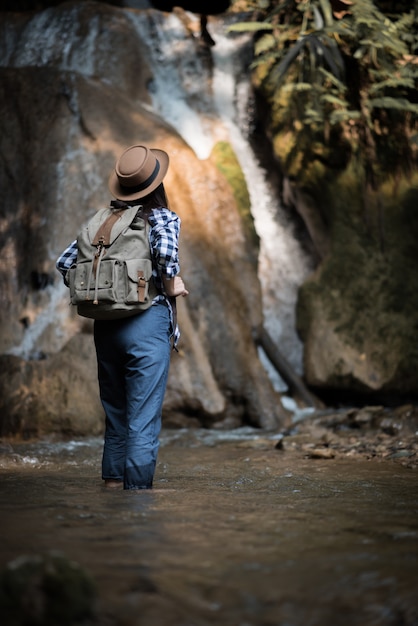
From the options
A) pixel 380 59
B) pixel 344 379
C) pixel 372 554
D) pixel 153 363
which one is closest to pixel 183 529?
pixel 372 554

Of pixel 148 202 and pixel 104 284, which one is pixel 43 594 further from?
pixel 148 202

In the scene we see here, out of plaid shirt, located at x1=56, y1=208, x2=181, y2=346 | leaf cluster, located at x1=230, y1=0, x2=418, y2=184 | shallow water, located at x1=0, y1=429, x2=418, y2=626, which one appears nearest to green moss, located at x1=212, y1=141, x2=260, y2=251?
leaf cluster, located at x1=230, y1=0, x2=418, y2=184

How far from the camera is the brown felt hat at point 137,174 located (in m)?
4.66

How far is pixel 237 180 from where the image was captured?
11.1m

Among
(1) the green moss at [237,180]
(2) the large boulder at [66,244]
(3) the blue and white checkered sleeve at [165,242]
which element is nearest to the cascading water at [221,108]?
(1) the green moss at [237,180]

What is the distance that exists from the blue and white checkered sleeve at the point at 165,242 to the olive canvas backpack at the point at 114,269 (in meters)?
0.05

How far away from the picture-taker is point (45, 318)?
944 cm

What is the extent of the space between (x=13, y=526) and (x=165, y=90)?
10402 mm

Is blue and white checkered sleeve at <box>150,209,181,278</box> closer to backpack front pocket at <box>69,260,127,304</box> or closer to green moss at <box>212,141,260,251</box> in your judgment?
backpack front pocket at <box>69,260,127,304</box>

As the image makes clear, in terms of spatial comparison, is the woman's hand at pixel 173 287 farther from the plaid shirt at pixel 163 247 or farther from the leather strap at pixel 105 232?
the leather strap at pixel 105 232

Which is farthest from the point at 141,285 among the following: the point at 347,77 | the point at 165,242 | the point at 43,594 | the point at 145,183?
the point at 347,77

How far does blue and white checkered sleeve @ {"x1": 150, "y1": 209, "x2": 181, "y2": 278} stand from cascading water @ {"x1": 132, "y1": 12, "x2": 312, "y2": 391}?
6.25 m

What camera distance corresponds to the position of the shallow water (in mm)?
2260

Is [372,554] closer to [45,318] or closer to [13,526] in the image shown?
[13,526]
